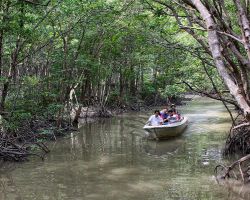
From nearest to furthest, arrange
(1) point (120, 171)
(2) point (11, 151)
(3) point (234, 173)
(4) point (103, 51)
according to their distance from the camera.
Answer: (3) point (234, 173), (1) point (120, 171), (2) point (11, 151), (4) point (103, 51)

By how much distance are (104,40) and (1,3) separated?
11.4 meters

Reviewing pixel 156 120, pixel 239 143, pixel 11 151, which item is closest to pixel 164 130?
pixel 156 120

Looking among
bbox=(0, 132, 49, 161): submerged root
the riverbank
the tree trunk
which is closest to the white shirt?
the riverbank

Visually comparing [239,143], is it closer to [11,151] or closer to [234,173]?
[234,173]

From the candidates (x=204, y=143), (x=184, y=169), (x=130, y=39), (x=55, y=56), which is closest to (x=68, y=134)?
(x=55, y=56)

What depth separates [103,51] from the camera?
25.1m

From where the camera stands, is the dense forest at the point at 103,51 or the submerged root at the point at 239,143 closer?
the dense forest at the point at 103,51

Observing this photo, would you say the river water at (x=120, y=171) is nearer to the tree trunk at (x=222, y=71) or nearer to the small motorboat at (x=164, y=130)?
the small motorboat at (x=164, y=130)

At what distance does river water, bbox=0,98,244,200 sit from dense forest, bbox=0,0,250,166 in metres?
1.44

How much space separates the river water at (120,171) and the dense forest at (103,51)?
56.6 inches

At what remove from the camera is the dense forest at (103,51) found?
5.82 metres

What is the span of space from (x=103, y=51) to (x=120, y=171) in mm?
15369

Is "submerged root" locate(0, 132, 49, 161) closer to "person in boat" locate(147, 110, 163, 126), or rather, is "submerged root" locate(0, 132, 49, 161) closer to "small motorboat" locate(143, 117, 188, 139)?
"small motorboat" locate(143, 117, 188, 139)

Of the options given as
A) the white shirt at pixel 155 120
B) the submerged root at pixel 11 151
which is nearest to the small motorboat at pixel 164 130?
the white shirt at pixel 155 120
